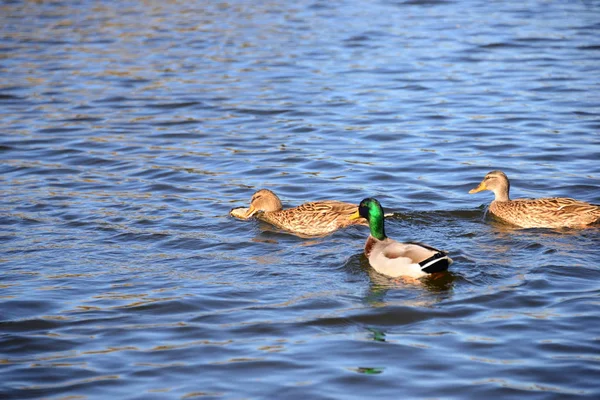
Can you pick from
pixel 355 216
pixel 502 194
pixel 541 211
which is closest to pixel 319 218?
pixel 355 216

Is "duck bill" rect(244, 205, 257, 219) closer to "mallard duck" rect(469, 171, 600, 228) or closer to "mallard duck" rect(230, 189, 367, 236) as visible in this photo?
"mallard duck" rect(230, 189, 367, 236)

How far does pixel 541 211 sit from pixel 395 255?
240cm

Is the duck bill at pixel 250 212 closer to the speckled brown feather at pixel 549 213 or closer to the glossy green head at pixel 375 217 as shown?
the glossy green head at pixel 375 217

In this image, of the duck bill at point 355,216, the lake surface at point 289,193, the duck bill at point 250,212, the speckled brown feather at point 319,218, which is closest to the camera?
the lake surface at point 289,193

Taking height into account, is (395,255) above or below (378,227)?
below

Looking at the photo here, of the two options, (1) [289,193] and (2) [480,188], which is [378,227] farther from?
(1) [289,193]

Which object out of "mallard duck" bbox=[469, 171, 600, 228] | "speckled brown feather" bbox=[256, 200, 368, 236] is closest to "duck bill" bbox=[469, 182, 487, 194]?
"mallard duck" bbox=[469, 171, 600, 228]

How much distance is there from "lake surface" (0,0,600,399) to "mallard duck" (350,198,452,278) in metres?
0.16

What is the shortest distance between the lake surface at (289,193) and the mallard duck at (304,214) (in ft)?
0.56

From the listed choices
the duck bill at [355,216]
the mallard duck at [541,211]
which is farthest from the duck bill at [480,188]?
the duck bill at [355,216]

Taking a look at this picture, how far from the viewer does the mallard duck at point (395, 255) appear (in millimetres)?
9234

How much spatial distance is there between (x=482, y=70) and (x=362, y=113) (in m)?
3.88

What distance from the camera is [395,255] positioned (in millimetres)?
9586

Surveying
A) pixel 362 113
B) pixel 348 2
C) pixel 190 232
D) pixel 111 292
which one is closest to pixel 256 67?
pixel 362 113
